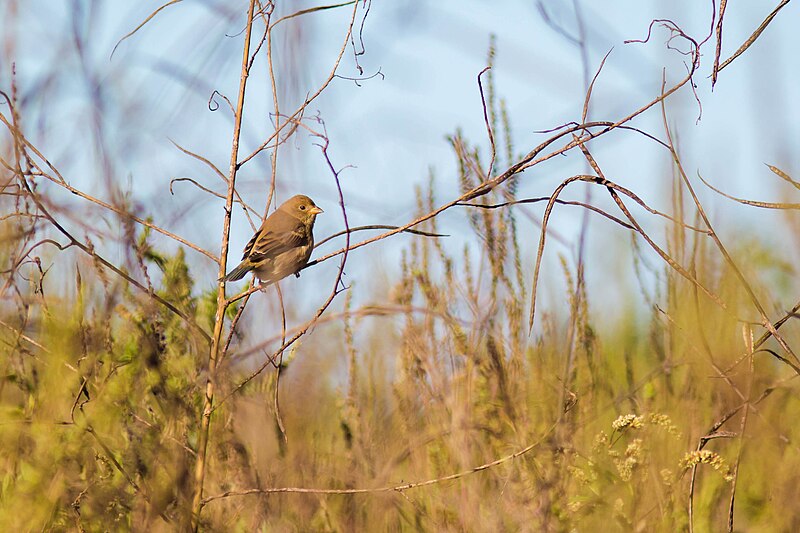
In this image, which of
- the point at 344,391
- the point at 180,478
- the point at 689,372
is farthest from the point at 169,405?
the point at 689,372

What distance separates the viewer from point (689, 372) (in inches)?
110

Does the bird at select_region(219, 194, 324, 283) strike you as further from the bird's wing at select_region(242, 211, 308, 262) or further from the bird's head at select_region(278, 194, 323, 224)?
the bird's head at select_region(278, 194, 323, 224)

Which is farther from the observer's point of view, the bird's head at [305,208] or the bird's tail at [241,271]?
the bird's head at [305,208]

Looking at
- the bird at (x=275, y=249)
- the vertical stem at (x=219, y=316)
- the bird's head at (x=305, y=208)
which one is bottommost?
the vertical stem at (x=219, y=316)

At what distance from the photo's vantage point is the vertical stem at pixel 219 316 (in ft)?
6.22

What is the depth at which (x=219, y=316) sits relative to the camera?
2.02m

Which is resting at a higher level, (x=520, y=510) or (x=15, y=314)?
(x=15, y=314)

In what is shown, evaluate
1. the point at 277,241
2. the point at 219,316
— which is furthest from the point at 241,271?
the point at 219,316

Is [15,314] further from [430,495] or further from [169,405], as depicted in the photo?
[430,495]

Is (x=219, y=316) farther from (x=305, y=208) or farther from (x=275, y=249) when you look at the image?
(x=305, y=208)

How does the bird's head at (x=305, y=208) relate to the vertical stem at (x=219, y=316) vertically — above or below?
above

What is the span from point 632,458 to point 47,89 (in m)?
2.00

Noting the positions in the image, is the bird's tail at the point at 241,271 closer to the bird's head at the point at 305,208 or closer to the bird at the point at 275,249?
the bird at the point at 275,249

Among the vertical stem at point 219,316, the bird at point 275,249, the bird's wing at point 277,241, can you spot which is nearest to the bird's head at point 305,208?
the bird at point 275,249
